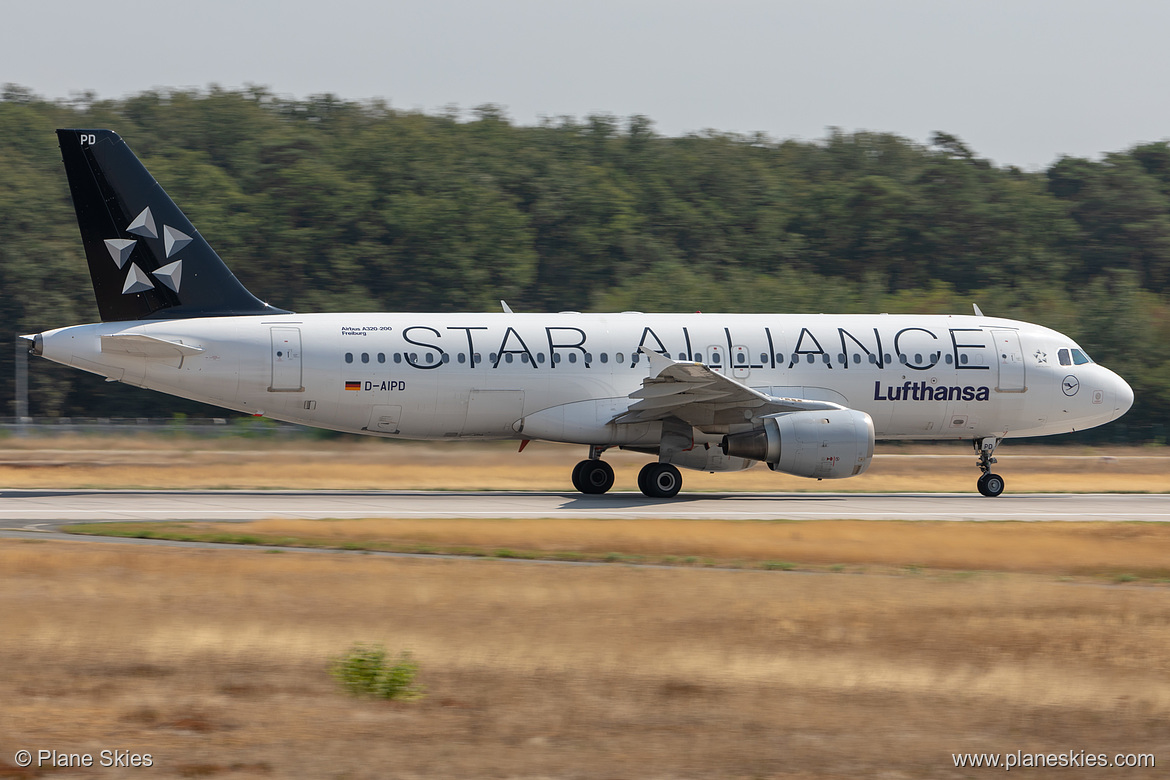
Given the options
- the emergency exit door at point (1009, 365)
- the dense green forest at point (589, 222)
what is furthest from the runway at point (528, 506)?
the dense green forest at point (589, 222)

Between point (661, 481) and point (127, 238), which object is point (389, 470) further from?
point (127, 238)

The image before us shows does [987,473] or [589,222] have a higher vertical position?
[589,222]

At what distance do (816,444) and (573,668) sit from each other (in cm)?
1481

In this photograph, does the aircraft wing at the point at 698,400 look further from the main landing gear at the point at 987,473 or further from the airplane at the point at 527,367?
the main landing gear at the point at 987,473

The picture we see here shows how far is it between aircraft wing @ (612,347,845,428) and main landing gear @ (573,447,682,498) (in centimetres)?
109

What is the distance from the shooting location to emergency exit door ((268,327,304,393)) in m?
25.0

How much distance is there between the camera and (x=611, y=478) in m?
27.0

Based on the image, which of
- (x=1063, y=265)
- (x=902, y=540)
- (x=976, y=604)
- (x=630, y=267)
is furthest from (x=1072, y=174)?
(x=976, y=604)

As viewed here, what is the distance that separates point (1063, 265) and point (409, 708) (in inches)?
2492

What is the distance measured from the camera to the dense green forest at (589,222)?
55469 mm

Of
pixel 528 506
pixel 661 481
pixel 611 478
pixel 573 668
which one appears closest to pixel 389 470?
pixel 611 478

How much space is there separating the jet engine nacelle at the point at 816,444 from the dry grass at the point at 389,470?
487cm

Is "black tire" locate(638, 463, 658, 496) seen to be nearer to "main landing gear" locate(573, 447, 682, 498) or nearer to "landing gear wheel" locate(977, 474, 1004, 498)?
"main landing gear" locate(573, 447, 682, 498)

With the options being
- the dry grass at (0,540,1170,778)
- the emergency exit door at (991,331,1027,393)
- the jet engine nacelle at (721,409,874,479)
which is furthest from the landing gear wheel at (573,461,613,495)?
A: the dry grass at (0,540,1170,778)
